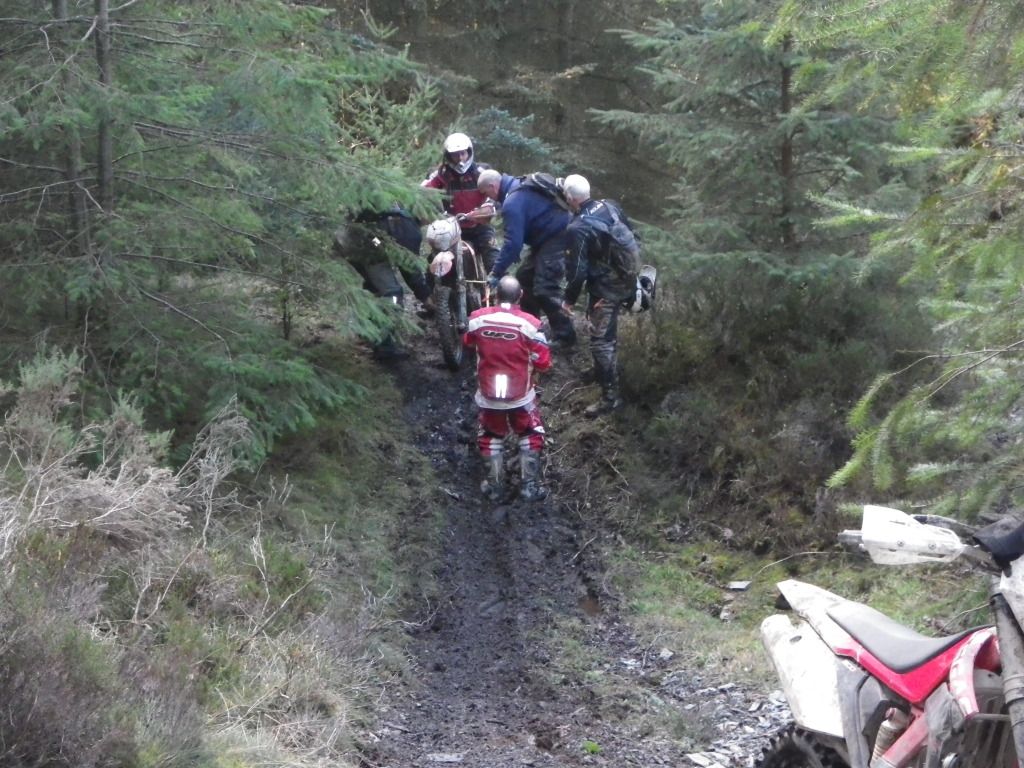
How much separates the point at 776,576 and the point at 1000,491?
4.25 meters

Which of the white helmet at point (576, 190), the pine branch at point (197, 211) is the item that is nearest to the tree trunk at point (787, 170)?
the white helmet at point (576, 190)

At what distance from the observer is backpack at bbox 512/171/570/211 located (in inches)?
528

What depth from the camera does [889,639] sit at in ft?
15.6

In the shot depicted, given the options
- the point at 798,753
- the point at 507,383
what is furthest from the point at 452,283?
the point at 798,753

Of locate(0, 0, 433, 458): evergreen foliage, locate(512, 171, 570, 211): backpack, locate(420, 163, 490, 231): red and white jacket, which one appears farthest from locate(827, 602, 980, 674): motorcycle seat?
locate(420, 163, 490, 231): red and white jacket

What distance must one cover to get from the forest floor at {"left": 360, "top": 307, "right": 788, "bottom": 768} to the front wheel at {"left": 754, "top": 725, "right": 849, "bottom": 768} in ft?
7.22

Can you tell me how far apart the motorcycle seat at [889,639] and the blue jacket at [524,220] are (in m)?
8.42

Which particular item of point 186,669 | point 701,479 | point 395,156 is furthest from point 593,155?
point 186,669

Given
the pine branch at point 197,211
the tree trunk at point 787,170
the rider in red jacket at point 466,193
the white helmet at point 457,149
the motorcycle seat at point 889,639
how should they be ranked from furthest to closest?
the rider in red jacket at point 466,193 < the white helmet at point 457,149 < the tree trunk at point 787,170 < the pine branch at point 197,211 < the motorcycle seat at point 889,639

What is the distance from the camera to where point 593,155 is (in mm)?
22266

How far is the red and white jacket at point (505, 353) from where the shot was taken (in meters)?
11.6

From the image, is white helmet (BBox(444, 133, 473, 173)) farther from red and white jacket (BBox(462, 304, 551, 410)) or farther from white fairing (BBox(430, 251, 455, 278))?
red and white jacket (BBox(462, 304, 551, 410))

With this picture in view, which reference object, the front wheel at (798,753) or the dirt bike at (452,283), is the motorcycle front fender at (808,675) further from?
the dirt bike at (452,283)

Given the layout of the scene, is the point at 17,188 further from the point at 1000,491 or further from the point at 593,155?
the point at 593,155
